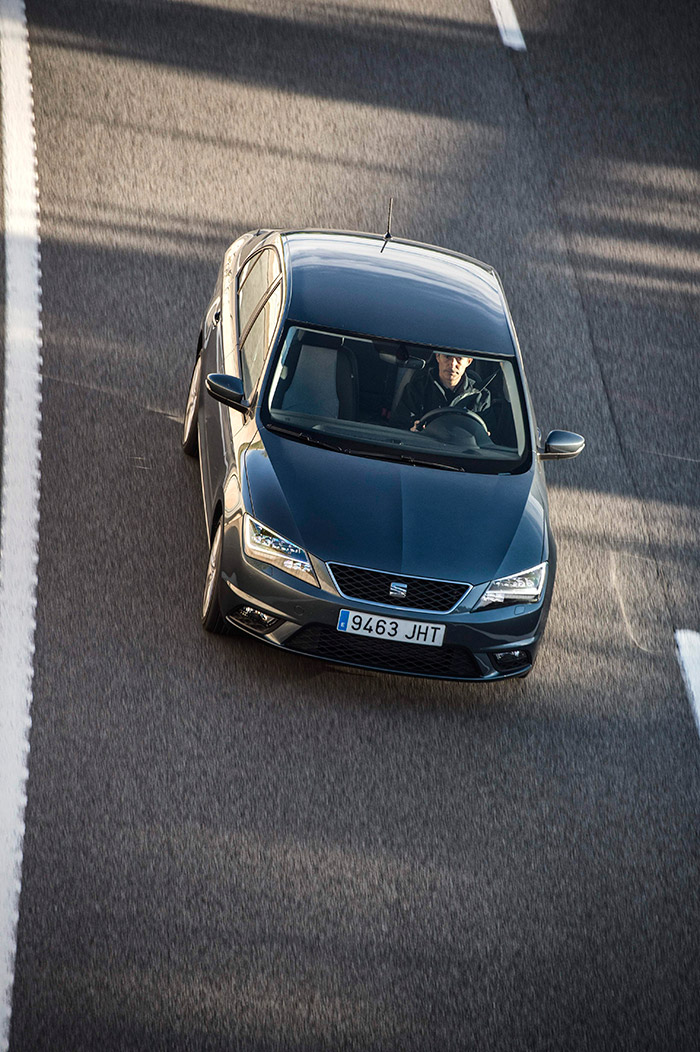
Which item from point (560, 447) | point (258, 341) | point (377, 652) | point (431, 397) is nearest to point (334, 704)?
point (377, 652)

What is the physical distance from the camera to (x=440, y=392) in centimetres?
763

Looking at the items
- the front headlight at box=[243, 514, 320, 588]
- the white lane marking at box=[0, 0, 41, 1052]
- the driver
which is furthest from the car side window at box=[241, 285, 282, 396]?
the white lane marking at box=[0, 0, 41, 1052]

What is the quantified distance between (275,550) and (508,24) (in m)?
13.2

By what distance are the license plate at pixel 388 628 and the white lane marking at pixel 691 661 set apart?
194cm

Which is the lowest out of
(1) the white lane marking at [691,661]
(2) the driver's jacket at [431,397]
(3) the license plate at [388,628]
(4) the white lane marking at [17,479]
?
(1) the white lane marking at [691,661]

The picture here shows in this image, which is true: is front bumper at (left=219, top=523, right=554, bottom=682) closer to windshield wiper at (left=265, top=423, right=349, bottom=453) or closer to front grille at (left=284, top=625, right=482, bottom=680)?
front grille at (left=284, top=625, right=482, bottom=680)

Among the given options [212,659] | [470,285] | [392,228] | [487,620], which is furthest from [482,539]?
[392,228]

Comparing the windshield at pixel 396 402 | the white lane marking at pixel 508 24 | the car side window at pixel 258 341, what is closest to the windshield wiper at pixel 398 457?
the windshield at pixel 396 402

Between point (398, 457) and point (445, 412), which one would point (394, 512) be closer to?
point (398, 457)

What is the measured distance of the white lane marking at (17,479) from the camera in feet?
18.5

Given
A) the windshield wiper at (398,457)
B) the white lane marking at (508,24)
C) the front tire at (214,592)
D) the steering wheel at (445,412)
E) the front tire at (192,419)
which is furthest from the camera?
the white lane marking at (508,24)

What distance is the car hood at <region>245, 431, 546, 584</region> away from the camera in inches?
264

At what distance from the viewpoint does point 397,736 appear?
681 centimetres

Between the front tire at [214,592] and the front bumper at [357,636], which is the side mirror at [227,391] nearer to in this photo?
the front tire at [214,592]
